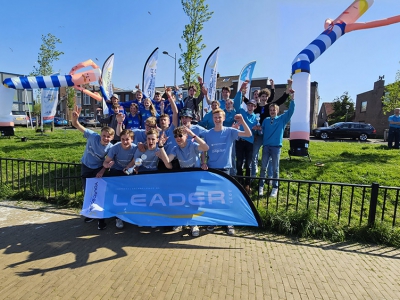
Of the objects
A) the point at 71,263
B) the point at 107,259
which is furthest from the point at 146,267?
the point at 71,263

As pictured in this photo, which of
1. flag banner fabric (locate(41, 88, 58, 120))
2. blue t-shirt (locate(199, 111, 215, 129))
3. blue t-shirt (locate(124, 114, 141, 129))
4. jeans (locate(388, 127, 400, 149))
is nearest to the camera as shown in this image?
blue t-shirt (locate(199, 111, 215, 129))

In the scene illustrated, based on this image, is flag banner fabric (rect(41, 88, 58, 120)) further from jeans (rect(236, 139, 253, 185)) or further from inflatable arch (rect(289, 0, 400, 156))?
inflatable arch (rect(289, 0, 400, 156))

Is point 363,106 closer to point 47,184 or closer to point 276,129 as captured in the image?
point 276,129

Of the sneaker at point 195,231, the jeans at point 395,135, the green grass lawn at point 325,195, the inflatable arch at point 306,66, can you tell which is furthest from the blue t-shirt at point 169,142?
the jeans at point 395,135

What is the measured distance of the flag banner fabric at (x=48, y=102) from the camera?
605 inches

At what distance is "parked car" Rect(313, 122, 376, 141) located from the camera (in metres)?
22.0

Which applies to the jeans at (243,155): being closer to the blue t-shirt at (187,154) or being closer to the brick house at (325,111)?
the blue t-shirt at (187,154)

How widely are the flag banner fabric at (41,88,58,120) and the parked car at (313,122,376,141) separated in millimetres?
21614

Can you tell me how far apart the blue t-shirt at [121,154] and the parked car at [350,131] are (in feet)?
73.4

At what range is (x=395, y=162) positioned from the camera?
7871 millimetres

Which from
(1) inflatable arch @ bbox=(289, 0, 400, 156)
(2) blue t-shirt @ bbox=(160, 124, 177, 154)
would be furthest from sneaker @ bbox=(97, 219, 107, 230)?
(1) inflatable arch @ bbox=(289, 0, 400, 156)

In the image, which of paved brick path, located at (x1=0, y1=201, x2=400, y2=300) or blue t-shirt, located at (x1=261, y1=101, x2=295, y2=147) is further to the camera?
blue t-shirt, located at (x1=261, y1=101, x2=295, y2=147)

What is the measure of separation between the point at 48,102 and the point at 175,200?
14833 millimetres

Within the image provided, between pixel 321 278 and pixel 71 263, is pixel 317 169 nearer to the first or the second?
pixel 321 278
